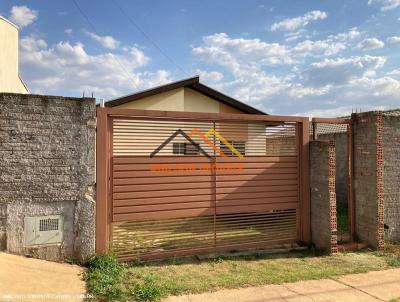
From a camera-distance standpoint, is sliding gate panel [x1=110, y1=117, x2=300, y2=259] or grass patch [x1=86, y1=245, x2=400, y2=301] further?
sliding gate panel [x1=110, y1=117, x2=300, y2=259]

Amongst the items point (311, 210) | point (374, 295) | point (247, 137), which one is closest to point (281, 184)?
point (311, 210)

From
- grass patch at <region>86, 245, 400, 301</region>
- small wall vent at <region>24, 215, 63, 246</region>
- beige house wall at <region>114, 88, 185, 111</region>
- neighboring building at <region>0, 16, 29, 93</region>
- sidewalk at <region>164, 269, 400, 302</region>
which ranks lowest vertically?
sidewalk at <region>164, 269, 400, 302</region>

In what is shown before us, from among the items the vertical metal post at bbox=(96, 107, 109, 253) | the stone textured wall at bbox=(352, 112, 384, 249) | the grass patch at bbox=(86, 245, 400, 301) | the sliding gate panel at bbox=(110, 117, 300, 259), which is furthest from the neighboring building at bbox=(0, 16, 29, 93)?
the stone textured wall at bbox=(352, 112, 384, 249)

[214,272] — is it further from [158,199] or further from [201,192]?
[158,199]

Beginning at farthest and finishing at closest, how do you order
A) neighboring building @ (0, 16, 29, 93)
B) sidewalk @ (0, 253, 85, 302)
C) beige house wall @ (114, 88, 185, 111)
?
beige house wall @ (114, 88, 185, 111), neighboring building @ (0, 16, 29, 93), sidewalk @ (0, 253, 85, 302)

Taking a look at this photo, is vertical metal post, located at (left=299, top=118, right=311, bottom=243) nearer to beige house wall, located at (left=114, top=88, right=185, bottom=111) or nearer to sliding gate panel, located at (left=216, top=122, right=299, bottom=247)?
sliding gate panel, located at (left=216, top=122, right=299, bottom=247)

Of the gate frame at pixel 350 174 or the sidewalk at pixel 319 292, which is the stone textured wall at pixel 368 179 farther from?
the sidewalk at pixel 319 292

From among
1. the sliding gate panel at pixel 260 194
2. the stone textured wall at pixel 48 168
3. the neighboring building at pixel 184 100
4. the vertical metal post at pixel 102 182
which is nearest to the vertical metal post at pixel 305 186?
the sliding gate panel at pixel 260 194

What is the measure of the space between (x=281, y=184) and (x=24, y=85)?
13.0m

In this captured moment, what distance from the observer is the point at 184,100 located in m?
11.6

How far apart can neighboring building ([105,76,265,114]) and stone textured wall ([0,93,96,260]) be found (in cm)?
547

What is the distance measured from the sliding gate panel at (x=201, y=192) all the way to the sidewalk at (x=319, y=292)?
5.07 ft

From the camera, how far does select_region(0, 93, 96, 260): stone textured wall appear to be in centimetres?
482

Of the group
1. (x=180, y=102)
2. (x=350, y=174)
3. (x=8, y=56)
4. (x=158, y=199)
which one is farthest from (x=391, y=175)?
(x=8, y=56)
